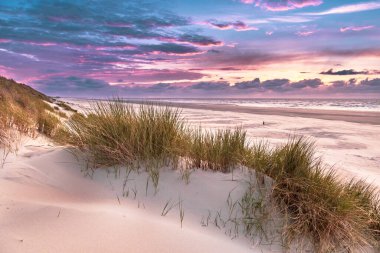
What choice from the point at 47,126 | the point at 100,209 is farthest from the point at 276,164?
the point at 47,126

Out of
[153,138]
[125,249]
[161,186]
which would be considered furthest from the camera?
[153,138]

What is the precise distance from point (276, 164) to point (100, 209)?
1.90 m

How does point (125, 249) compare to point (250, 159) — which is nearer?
point (125, 249)

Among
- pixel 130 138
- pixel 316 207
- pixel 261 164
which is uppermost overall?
pixel 130 138

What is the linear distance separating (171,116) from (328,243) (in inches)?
95.2

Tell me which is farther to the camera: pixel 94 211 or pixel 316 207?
pixel 316 207

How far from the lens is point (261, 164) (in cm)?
397

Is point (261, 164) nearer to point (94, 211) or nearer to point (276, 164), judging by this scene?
point (276, 164)

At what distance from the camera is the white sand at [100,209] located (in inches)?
103

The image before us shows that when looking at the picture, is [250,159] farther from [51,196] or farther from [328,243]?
[51,196]

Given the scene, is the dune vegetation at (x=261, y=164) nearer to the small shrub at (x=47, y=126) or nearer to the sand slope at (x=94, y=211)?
the sand slope at (x=94, y=211)

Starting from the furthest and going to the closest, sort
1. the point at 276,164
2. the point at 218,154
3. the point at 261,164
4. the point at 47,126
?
the point at 47,126
the point at 218,154
the point at 261,164
the point at 276,164

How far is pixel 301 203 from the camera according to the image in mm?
3354

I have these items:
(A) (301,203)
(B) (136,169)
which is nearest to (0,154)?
(B) (136,169)
